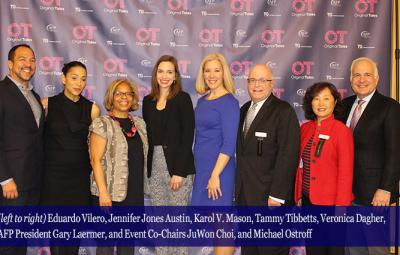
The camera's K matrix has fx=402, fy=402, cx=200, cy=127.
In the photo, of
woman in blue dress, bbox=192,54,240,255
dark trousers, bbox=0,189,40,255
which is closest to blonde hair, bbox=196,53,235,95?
woman in blue dress, bbox=192,54,240,255

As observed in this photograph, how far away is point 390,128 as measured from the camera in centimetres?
295

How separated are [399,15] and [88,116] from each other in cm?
320

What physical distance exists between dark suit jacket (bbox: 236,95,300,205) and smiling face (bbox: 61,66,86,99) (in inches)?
52.0

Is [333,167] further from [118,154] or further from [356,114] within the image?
[118,154]

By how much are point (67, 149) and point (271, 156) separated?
4.95ft

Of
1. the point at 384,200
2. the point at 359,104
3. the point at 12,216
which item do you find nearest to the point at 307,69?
the point at 359,104

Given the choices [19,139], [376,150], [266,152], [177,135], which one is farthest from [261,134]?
[19,139]

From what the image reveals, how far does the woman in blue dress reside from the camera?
298cm

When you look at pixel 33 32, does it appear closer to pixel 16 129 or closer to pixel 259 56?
pixel 16 129

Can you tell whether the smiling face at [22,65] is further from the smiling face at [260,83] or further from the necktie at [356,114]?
the necktie at [356,114]

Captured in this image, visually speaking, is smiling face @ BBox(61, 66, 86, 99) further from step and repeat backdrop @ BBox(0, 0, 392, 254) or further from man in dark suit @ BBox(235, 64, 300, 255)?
man in dark suit @ BBox(235, 64, 300, 255)

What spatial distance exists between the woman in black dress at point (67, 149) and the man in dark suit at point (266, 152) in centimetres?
118

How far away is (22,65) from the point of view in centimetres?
309

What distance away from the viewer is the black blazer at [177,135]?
9.77ft
